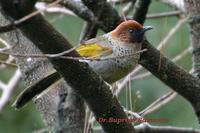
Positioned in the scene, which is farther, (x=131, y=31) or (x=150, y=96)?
(x=150, y=96)

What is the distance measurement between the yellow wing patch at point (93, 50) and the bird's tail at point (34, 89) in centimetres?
27

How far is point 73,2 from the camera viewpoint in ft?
14.5

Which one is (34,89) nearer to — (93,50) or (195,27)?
(93,50)

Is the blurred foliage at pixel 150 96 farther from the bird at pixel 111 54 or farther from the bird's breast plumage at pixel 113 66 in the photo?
the bird's breast plumage at pixel 113 66

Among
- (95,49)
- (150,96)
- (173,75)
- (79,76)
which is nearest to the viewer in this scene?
(79,76)

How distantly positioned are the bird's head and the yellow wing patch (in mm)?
194

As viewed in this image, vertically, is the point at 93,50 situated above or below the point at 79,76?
below

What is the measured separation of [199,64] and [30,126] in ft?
9.27

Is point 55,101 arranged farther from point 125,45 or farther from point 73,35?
point 73,35

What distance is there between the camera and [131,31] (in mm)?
4750

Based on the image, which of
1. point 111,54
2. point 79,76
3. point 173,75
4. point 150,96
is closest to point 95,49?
point 111,54

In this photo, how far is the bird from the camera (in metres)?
4.20

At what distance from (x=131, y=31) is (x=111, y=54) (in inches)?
12.0

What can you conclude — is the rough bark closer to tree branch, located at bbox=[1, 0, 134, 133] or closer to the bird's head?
the bird's head
